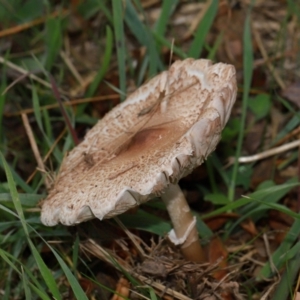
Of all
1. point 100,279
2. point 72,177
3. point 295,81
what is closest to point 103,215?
point 72,177

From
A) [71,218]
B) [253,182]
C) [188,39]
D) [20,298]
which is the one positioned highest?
[71,218]

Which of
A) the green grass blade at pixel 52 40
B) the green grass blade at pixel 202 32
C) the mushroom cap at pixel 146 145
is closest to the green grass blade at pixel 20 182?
the mushroom cap at pixel 146 145

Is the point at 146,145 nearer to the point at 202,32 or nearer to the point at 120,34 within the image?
the point at 120,34

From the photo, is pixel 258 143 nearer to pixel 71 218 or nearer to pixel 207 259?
pixel 207 259

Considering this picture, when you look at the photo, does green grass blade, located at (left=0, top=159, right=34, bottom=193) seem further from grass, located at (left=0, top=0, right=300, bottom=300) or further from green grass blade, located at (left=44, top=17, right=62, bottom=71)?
green grass blade, located at (left=44, top=17, right=62, bottom=71)

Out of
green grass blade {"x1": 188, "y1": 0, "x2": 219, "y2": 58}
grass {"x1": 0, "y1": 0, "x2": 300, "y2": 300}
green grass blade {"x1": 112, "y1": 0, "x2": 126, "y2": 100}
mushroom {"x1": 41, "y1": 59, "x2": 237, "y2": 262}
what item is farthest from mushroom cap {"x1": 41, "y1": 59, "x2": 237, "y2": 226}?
green grass blade {"x1": 188, "y1": 0, "x2": 219, "y2": 58}

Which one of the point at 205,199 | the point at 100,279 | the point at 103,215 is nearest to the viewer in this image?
the point at 103,215

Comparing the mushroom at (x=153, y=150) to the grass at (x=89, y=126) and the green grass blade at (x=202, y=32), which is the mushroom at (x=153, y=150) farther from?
the green grass blade at (x=202, y=32)
